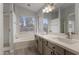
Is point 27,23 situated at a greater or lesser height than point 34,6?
lesser

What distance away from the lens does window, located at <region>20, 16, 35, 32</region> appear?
1.61 m

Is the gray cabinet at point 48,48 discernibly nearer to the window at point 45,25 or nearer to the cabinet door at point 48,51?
the cabinet door at point 48,51

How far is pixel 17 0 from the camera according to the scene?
1598mm

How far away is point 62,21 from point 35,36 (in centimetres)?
49

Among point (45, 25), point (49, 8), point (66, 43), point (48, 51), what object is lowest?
point (48, 51)

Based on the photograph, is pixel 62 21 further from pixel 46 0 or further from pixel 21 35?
pixel 21 35

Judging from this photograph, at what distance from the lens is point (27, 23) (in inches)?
63.5

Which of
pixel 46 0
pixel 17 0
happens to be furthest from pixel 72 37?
pixel 17 0

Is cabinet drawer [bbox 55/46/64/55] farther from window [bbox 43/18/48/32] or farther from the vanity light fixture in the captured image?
the vanity light fixture

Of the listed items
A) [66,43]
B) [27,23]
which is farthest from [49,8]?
[66,43]

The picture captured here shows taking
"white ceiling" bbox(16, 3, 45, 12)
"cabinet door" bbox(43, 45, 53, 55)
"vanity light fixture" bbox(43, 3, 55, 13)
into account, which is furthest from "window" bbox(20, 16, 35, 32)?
"cabinet door" bbox(43, 45, 53, 55)

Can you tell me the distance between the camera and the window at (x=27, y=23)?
1605 millimetres

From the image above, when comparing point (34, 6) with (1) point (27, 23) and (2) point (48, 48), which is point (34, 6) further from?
(2) point (48, 48)

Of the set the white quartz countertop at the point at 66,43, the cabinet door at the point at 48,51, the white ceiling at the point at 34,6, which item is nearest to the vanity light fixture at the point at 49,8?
the white ceiling at the point at 34,6
